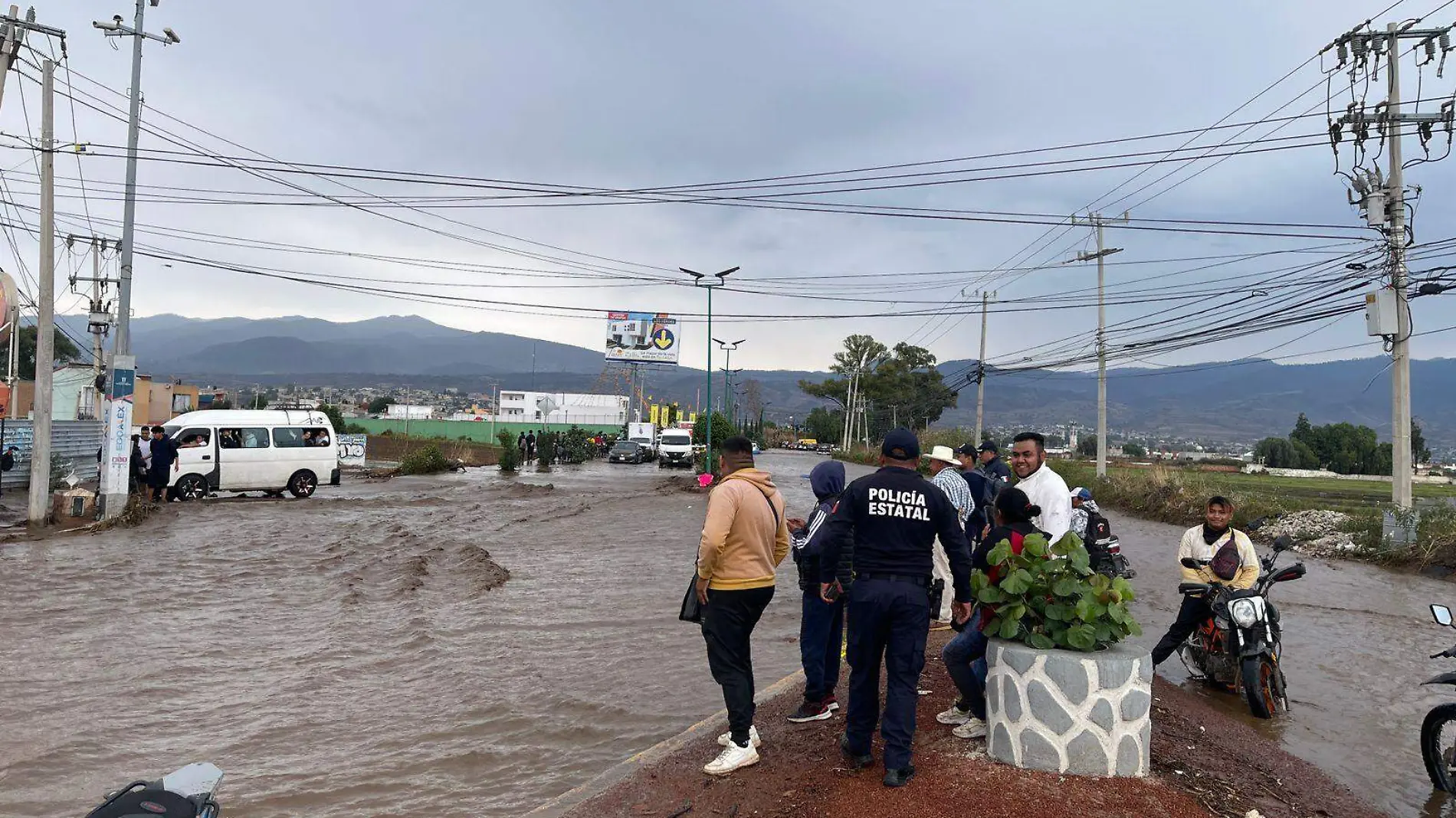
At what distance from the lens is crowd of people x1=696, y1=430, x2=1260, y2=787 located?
14.3 feet

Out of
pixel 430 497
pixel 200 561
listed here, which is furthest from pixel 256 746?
pixel 430 497

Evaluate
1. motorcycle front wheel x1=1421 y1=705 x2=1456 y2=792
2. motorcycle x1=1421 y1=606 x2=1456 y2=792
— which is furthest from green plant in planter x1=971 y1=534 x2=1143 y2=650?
motorcycle front wheel x1=1421 y1=705 x2=1456 y2=792

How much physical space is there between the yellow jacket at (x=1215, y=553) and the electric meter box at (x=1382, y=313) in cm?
1190

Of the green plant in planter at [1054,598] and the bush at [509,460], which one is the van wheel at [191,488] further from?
the green plant in planter at [1054,598]

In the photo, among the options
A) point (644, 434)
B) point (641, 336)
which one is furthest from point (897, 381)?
point (644, 434)

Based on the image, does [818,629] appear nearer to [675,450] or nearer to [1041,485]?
[1041,485]

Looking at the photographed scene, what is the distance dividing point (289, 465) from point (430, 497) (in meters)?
4.10

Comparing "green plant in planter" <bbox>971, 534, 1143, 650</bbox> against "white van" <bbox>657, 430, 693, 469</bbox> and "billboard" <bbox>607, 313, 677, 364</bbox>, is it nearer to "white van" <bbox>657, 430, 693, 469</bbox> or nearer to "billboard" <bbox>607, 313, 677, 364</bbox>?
"white van" <bbox>657, 430, 693, 469</bbox>

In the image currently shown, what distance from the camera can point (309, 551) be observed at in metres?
15.7

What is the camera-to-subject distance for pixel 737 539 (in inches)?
193

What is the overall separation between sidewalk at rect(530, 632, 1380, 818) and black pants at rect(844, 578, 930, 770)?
0.27 meters

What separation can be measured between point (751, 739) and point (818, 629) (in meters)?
0.95

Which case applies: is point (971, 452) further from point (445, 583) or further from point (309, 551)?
point (309, 551)

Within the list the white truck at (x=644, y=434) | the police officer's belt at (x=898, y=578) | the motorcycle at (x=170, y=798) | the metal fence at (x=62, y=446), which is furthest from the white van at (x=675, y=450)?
the motorcycle at (x=170, y=798)
